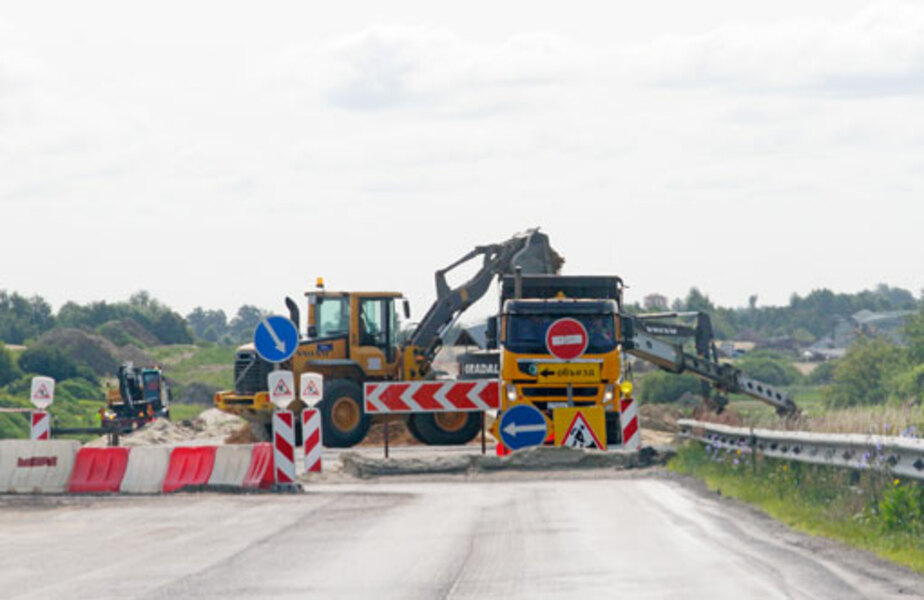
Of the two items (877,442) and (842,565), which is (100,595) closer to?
(842,565)

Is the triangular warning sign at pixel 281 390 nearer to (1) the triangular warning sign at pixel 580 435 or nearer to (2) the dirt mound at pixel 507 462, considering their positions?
(2) the dirt mound at pixel 507 462

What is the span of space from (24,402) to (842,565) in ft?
271

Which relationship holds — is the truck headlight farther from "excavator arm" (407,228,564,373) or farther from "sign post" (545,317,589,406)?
"excavator arm" (407,228,564,373)

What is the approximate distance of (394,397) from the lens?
1121 inches

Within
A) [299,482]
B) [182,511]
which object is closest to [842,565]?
[182,511]

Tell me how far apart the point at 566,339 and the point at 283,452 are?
6590 mm

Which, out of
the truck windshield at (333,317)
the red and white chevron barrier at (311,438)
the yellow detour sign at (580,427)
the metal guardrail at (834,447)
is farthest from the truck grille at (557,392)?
the truck windshield at (333,317)

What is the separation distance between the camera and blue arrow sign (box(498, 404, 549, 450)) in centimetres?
2605

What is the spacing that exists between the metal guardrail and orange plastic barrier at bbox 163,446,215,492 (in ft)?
23.0

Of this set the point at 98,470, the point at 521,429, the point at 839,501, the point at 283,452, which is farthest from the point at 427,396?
the point at 839,501

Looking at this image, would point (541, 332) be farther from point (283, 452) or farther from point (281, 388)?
point (283, 452)

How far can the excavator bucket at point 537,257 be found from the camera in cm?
3791

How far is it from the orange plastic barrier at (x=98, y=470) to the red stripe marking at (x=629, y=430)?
8545 mm

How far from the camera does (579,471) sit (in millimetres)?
25078
